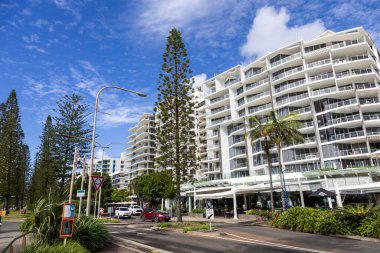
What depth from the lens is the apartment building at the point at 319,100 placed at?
4522 cm

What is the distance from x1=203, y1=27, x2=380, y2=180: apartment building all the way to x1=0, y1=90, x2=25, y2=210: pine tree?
41654 millimetres

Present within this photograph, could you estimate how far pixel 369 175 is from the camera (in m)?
35.3

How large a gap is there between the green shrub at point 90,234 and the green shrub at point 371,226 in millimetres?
13414

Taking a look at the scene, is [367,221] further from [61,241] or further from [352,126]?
[352,126]

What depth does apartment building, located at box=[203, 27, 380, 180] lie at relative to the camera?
45219mm

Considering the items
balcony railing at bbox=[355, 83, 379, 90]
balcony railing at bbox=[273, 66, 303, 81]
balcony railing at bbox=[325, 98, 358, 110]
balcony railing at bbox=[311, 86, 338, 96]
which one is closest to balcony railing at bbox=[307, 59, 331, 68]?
balcony railing at bbox=[273, 66, 303, 81]

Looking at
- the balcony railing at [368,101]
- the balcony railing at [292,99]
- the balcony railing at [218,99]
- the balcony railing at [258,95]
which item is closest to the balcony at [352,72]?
the balcony railing at [368,101]

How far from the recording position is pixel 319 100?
49406mm

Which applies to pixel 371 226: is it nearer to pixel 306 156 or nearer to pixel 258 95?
pixel 306 156

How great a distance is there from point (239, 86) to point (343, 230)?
166 feet

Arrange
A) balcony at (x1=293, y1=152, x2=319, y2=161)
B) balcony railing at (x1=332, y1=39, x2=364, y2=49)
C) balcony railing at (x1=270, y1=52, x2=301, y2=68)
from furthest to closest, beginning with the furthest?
balcony railing at (x1=270, y1=52, x2=301, y2=68), balcony railing at (x1=332, y1=39, x2=364, y2=49), balcony at (x1=293, y1=152, x2=319, y2=161)

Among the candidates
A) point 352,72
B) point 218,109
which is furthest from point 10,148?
point 352,72

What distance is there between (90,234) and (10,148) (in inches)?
1916

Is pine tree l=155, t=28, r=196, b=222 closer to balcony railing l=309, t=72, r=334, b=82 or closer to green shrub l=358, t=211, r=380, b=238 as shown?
green shrub l=358, t=211, r=380, b=238
